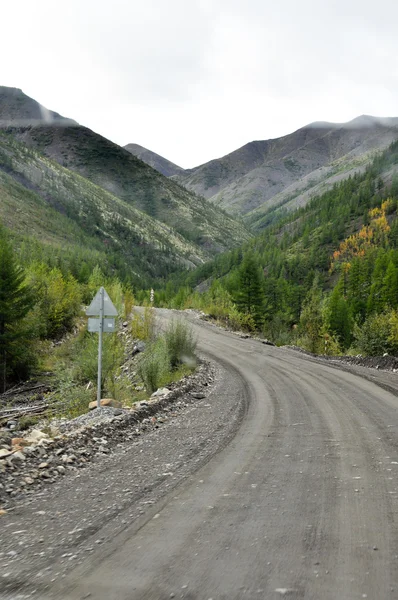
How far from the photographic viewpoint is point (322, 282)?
131875 millimetres

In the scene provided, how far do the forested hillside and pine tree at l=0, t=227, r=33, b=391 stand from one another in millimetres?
16164

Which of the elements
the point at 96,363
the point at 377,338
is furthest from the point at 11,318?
the point at 377,338

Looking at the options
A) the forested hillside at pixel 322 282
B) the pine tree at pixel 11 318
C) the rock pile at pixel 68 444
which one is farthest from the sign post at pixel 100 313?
the forested hillside at pixel 322 282

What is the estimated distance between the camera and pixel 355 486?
16.6 feet

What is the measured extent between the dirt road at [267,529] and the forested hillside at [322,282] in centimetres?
2237

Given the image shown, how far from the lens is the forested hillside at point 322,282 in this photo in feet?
119

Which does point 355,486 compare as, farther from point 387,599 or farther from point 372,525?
point 387,599

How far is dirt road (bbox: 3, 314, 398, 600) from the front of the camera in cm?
306

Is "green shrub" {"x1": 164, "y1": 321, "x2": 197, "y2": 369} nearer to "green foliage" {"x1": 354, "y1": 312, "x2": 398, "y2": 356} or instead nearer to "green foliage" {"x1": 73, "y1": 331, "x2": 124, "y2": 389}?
"green foliage" {"x1": 73, "y1": 331, "x2": 124, "y2": 389}

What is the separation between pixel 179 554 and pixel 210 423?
5.20m

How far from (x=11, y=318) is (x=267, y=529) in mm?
23519

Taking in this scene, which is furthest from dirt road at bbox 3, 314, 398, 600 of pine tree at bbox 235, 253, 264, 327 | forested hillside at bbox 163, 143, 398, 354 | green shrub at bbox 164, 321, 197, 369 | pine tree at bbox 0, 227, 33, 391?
pine tree at bbox 235, 253, 264, 327

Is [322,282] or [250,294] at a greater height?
[322,282]

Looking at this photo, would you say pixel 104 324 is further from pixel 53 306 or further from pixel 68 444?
pixel 53 306
